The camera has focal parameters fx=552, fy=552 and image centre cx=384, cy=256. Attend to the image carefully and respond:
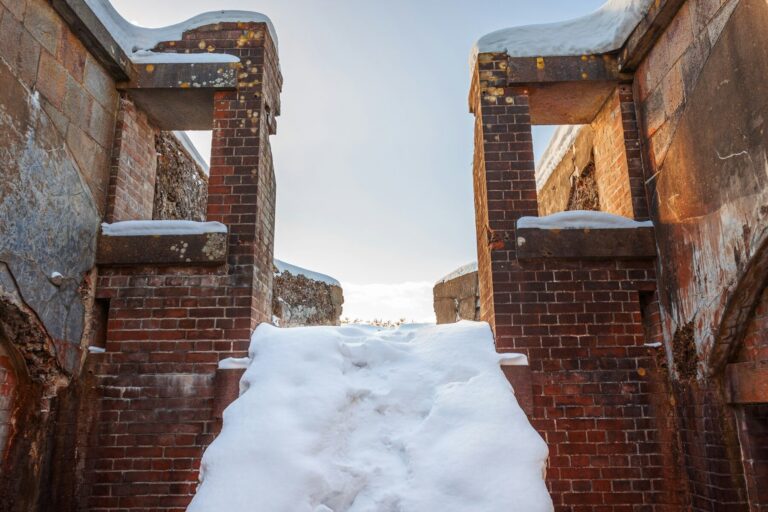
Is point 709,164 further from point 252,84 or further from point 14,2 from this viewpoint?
point 14,2

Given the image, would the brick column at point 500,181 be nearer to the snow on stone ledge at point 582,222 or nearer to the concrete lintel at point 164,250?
the snow on stone ledge at point 582,222

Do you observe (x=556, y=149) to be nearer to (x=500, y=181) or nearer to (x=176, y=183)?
(x=500, y=181)

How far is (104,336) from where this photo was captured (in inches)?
187

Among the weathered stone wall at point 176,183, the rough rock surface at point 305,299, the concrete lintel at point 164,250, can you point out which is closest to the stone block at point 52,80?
the concrete lintel at point 164,250

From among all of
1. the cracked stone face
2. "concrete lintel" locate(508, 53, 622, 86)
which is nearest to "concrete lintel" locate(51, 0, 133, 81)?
the cracked stone face

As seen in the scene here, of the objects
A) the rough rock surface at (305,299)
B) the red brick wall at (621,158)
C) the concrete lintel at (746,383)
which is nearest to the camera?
the concrete lintel at (746,383)

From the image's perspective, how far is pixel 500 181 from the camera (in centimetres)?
491

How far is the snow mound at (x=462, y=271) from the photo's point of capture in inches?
345

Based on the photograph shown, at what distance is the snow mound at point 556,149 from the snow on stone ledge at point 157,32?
3837mm

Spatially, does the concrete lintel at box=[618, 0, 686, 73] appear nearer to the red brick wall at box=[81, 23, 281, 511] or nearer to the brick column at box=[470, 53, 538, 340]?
the brick column at box=[470, 53, 538, 340]

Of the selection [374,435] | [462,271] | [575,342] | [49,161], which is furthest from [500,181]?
[462,271]

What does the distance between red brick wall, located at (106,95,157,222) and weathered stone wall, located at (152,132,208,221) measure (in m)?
0.40

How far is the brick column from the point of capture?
4.61m

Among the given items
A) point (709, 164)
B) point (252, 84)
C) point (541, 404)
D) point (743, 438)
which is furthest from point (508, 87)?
point (743, 438)
